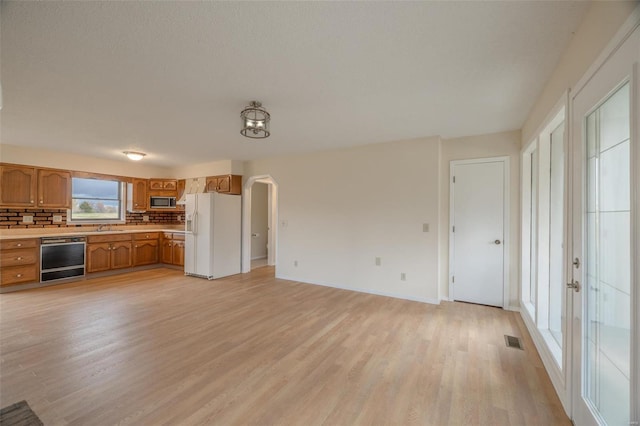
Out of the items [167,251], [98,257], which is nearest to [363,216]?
[167,251]

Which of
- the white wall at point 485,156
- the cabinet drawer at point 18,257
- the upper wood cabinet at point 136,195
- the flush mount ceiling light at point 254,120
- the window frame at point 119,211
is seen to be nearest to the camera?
the flush mount ceiling light at point 254,120

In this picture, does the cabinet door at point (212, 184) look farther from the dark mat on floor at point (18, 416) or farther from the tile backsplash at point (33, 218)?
the dark mat on floor at point (18, 416)

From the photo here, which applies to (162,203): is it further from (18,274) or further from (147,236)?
(18,274)

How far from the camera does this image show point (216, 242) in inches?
211

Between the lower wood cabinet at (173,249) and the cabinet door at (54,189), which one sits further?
the lower wood cabinet at (173,249)

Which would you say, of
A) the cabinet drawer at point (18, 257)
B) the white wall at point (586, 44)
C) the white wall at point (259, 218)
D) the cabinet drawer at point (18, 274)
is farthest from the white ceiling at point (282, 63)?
the white wall at point (259, 218)

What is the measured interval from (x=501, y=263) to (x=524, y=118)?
1.92 meters

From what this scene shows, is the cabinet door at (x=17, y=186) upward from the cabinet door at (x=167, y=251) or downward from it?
upward

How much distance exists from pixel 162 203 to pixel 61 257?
2202 millimetres

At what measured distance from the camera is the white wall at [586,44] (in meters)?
1.26

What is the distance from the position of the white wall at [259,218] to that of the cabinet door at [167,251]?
197cm

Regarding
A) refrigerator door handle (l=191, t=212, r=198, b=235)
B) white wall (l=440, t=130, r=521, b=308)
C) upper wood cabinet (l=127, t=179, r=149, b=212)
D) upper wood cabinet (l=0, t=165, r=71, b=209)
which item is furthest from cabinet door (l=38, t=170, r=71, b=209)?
white wall (l=440, t=130, r=521, b=308)

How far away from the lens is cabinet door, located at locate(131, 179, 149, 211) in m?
6.24

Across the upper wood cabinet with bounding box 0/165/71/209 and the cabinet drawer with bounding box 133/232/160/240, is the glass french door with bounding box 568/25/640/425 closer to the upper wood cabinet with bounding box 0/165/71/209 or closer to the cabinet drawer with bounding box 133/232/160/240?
the cabinet drawer with bounding box 133/232/160/240
